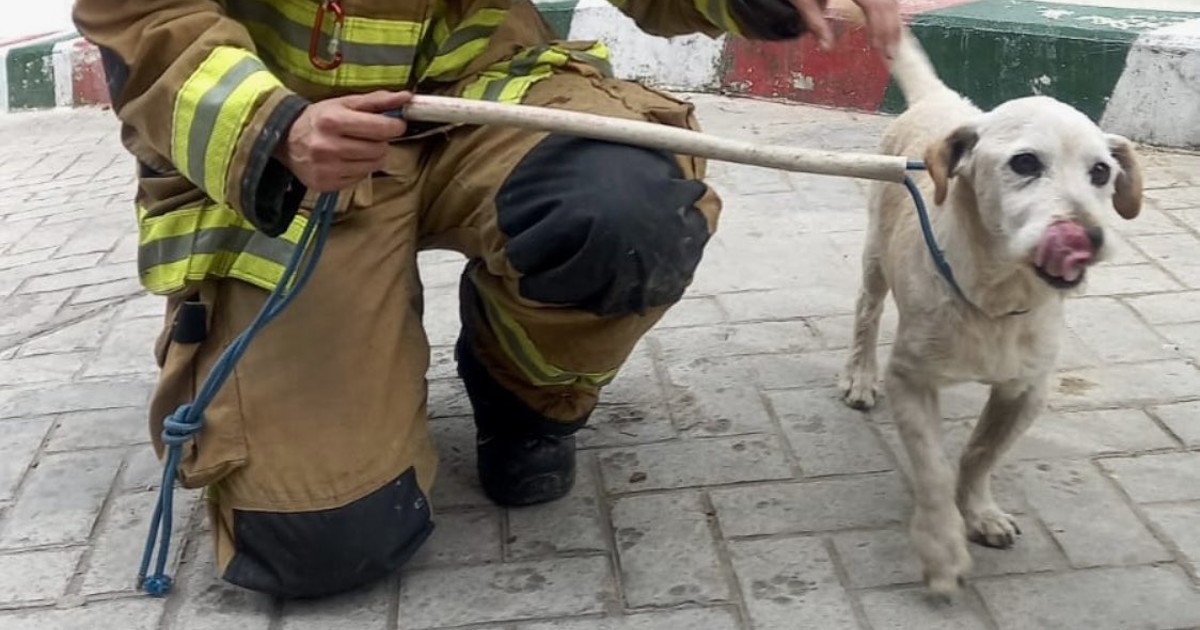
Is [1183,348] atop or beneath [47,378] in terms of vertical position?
atop

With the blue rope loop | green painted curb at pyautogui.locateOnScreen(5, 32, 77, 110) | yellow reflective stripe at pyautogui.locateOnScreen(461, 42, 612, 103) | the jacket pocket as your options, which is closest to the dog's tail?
yellow reflective stripe at pyautogui.locateOnScreen(461, 42, 612, 103)

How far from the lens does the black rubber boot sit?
9.11 feet

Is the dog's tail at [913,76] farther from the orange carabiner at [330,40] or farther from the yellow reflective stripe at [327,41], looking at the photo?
the orange carabiner at [330,40]

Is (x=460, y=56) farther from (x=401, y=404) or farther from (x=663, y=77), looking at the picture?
(x=663, y=77)

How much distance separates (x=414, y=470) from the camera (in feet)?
8.59

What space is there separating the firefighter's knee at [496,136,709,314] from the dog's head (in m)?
Result: 0.48

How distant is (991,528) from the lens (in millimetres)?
2588

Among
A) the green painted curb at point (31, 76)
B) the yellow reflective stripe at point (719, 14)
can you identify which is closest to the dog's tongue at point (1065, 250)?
the yellow reflective stripe at point (719, 14)

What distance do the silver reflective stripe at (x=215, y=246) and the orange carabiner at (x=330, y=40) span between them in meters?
0.32

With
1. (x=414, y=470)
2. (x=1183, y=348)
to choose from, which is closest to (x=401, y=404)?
(x=414, y=470)

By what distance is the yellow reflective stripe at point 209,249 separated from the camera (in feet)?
8.21

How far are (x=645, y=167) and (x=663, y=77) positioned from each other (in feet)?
12.0

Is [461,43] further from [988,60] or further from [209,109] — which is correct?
[988,60]

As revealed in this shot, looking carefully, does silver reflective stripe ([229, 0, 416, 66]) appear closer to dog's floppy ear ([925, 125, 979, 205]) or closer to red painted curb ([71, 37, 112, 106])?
dog's floppy ear ([925, 125, 979, 205])
